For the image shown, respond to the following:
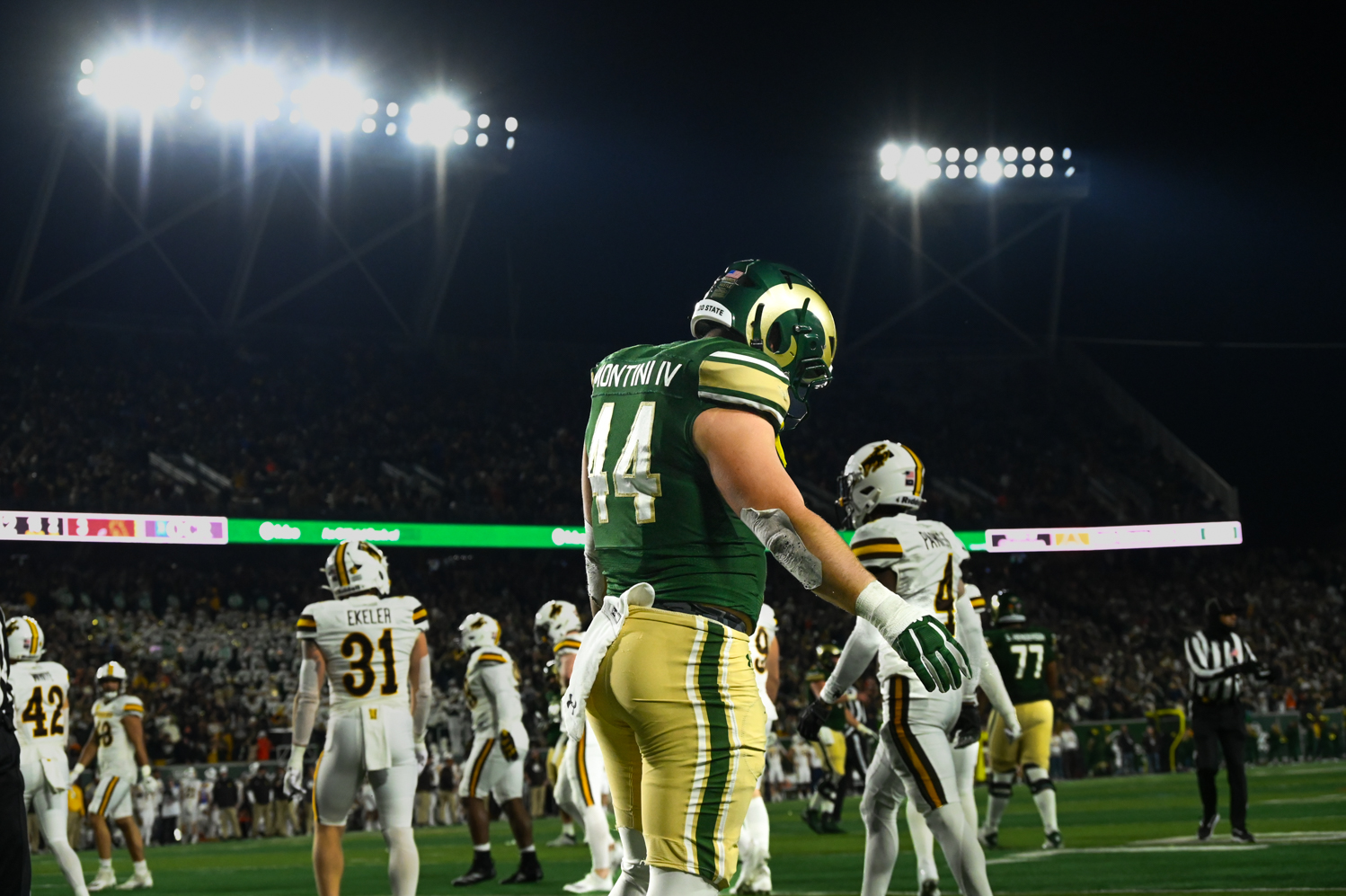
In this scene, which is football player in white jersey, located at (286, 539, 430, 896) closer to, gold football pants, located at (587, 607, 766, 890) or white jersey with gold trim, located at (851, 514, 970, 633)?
white jersey with gold trim, located at (851, 514, 970, 633)

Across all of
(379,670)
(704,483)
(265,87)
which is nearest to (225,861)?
(379,670)

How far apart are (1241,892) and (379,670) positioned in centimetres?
534

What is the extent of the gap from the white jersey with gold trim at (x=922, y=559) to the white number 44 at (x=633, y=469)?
3003 mm

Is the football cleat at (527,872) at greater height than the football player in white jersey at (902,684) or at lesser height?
lesser

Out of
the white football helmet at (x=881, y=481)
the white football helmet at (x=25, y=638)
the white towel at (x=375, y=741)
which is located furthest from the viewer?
the white football helmet at (x=25, y=638)

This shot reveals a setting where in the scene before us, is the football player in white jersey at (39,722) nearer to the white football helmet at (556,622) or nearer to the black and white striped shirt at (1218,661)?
the white football helmet at (556,622)

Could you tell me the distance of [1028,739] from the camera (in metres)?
13.7

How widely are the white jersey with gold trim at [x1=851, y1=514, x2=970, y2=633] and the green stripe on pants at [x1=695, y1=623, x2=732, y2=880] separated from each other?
321 cm

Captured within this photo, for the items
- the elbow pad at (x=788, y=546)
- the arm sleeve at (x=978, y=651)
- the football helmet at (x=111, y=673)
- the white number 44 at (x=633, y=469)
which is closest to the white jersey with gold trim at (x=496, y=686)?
the football helmet at (x=111, y=673)

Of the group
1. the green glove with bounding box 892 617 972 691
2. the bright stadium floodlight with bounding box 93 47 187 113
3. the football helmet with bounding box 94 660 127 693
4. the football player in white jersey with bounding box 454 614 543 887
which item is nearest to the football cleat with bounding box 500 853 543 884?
the football player in white jersey with bounding box 454 614 543 887

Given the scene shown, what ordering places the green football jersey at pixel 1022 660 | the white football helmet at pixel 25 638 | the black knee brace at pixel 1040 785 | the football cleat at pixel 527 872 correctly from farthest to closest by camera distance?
the green football jersey at pixel 1022 660
the black knee brace at pixel 1040 785
the football cleat at pixel 527 872
the white football helmet at pixel 25 638

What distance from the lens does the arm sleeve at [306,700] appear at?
841cm

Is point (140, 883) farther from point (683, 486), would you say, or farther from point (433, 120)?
point (433, 120)

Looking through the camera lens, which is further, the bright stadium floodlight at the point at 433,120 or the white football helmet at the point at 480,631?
the bright stadium floodlight at the point at 433,120
